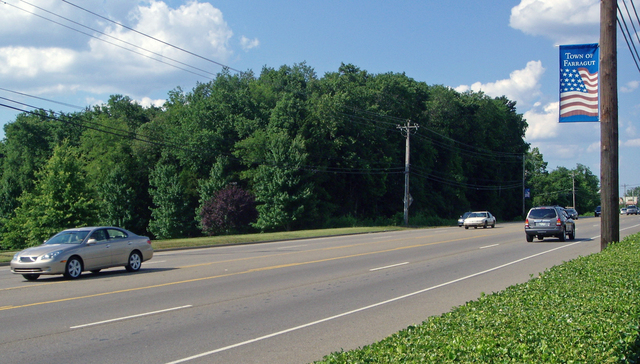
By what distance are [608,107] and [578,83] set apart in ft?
3.24

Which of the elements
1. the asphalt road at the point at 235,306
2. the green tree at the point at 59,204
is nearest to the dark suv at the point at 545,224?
the asphalt road at the point at 235,306

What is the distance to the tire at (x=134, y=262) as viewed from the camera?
1745 centimetres

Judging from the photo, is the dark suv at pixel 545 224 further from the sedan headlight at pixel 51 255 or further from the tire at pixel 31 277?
the tire at pixel 31 277

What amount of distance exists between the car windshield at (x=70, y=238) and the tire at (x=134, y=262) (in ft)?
5.45

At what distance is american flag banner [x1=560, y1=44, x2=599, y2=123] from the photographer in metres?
14.4

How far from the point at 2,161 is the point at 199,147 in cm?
3821

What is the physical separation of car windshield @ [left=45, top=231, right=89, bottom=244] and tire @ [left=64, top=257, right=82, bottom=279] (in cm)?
65

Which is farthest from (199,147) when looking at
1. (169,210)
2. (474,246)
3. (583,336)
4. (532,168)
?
(532,168)

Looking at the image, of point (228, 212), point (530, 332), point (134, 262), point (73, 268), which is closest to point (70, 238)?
point (73, 268)

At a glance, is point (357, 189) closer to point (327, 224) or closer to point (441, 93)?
point (327, 224)

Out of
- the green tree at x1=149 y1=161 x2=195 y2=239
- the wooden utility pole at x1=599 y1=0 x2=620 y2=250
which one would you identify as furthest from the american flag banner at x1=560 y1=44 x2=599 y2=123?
the green tree at x1=149 y1=161 x2=195 y2=239

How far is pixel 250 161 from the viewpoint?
60.0 m

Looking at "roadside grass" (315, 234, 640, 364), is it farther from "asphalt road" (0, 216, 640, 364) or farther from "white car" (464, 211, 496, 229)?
"white car" (464, 211, 496, 229)

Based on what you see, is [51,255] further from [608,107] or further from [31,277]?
[608,107]
